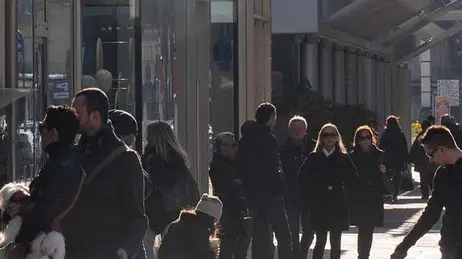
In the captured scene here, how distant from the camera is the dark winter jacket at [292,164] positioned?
497 inches

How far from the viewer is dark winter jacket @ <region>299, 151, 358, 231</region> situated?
1192 cm

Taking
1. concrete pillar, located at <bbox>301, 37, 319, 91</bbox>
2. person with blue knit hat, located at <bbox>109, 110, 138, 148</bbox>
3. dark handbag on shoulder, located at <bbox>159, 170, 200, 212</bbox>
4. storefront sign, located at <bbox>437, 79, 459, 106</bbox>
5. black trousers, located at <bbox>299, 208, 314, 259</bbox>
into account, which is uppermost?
concrete pillar, located at <bbox>301, 37, 319, 91</bbox>

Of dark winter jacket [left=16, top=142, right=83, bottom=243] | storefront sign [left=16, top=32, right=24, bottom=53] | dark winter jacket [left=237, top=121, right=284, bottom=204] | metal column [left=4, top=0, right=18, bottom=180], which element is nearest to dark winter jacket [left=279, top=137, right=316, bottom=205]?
dark winter jacket [left=237, top=121, right=284, bottom=204]

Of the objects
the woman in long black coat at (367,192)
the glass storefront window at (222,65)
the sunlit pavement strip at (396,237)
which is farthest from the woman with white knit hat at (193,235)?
the glass storefront window at (222,65)

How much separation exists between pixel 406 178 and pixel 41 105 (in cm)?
1674

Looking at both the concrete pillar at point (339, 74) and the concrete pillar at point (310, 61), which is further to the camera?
the concrete pillar at point (339, 74)

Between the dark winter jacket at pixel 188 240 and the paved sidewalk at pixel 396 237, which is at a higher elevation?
the dark winter jacket at pixel 188 240

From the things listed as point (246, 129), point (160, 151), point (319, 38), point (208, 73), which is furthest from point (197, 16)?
point (319, 38)

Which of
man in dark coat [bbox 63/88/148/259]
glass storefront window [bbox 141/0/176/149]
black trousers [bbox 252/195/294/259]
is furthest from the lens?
glass storefront window [bbox 141/0/176/149]

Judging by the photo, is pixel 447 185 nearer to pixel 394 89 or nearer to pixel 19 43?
pixel 19 43

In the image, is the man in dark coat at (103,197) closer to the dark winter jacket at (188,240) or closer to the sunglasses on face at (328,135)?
the dark winter jacket at (188,240)

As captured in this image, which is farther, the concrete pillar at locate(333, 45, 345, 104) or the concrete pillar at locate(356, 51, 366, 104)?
the concrete pillar at locate(356, 51, 366, 104)

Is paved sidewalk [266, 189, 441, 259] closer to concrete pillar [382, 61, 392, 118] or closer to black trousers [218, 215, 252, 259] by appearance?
black trousers [218, 215, 252, 259]

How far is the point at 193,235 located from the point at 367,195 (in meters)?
4.95
